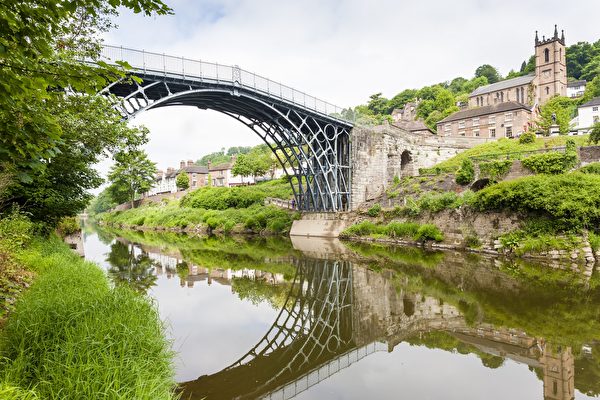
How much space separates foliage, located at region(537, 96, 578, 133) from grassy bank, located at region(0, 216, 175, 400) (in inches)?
1976

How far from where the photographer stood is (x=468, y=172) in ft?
78.7

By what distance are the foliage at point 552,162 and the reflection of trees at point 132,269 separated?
20.1m

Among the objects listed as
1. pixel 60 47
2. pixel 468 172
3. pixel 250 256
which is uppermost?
pixel 60 47

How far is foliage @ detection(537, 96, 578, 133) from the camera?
49.6 metres

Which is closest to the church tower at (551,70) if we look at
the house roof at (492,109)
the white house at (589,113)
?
the white house at (589,113)

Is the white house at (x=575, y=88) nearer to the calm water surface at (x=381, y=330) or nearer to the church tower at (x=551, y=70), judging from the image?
the church tower at (x=551, y=70)

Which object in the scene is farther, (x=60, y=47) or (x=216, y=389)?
(x=60, y=47)

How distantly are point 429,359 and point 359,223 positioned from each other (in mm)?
20958

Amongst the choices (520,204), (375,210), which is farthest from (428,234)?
(375,210)

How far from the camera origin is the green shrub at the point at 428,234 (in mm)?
21828

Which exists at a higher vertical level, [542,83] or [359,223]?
[542,83]

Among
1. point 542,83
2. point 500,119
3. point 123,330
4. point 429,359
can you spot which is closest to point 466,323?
point 429,359

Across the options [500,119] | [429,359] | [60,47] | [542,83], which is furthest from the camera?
[542,83]

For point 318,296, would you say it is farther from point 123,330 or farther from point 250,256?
point 250,256
